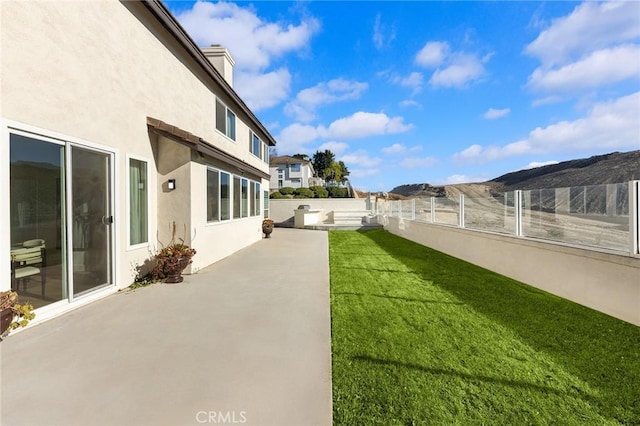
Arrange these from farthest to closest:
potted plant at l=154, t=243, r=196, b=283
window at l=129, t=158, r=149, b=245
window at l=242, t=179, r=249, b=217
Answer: window at l=242, t=179, r=249, b=217 → potted plant at l=154, t=243, r=196, b=283 → window at l=129, t=158, r=149, b=245

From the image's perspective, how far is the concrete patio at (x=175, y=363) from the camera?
243cm

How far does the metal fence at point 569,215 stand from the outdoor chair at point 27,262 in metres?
8.39

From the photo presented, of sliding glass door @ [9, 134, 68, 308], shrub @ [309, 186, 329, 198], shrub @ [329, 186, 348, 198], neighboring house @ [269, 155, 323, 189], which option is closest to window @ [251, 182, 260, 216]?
sliding glass door @ [9, 134, 68, 308]

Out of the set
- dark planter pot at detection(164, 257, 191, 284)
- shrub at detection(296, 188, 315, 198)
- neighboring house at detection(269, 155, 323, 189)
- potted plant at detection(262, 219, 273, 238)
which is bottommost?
dark planter pot at detection(164, 257, 191, 284)

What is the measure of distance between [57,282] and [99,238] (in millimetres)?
1013

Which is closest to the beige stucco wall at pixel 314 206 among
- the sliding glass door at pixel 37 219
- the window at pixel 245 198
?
the window at pixel 245 198

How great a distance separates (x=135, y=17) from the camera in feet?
20.3

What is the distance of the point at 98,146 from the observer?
522 cm

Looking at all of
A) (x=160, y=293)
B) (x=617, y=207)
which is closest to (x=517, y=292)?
(x=617, y=207)

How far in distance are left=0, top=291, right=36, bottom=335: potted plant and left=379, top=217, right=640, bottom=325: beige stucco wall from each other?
7.86m

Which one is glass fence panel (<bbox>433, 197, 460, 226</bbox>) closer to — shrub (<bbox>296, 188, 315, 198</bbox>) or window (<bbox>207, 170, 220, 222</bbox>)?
window (<bbox>207, 170, 220, 222</bbox>)

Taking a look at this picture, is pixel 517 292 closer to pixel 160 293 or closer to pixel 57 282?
pixel 160 293

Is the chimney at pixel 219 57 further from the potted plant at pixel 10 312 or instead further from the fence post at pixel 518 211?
the fence post at pixel 518 211

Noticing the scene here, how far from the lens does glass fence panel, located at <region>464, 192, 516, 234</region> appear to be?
6930 millimetres
